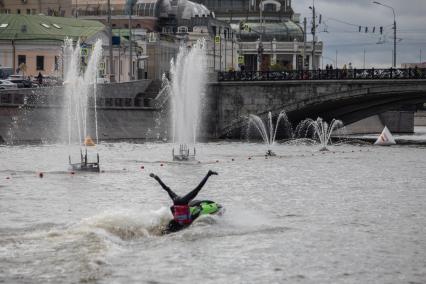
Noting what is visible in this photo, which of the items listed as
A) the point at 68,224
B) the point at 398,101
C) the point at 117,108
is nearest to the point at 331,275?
the point at 68,224

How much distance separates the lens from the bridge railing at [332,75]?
301 ft

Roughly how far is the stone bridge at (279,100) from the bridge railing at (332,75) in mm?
797

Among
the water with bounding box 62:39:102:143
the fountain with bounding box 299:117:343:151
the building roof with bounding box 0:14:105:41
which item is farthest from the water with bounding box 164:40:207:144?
the building roof with bounding box 0:14:105:41

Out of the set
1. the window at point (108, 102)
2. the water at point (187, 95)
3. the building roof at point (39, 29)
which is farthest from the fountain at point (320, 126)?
the building roof at point (39, 29)

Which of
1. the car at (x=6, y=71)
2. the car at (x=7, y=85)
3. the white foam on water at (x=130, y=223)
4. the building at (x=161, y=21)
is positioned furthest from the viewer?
the building at (x=161, y=21)

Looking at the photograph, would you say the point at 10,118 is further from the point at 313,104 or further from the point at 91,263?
the point at 91,263

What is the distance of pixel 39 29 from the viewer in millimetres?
119625

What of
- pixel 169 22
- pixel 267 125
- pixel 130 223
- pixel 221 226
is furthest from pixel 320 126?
pixel 130 223

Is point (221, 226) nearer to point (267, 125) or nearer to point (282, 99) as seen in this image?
point (282, 99)

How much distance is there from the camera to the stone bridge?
9475cm

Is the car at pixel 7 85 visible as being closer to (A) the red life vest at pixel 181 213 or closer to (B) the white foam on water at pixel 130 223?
(B) the white foam on water at pixel 130 223

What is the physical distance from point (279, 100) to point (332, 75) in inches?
201

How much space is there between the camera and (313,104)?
316 feet

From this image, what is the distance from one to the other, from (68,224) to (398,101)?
6695 cm
